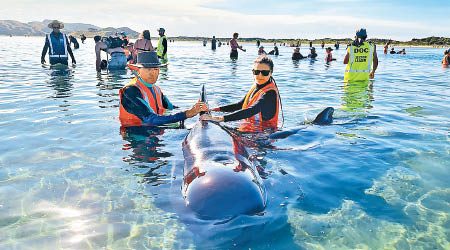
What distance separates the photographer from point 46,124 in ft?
24.9

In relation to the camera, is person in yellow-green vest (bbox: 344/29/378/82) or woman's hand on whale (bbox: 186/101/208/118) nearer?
woman's hand on whale (bbox: 186/101/208/118)

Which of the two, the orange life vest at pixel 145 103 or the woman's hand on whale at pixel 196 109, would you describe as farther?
the orange life vest at pixel 145 103

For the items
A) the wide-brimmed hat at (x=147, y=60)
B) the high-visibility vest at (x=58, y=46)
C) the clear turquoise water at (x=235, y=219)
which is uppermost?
the high-visibility vest at (x=58, y=46)

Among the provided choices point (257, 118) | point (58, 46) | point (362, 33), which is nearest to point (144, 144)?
point (257, 118)

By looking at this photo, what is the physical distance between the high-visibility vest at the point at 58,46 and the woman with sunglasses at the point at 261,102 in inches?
522

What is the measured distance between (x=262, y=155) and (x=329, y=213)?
76.7 inches

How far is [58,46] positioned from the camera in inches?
647

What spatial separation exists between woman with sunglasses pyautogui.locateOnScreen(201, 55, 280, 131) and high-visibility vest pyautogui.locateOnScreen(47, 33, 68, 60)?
522 inches

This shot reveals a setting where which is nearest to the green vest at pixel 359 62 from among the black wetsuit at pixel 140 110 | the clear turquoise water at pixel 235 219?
the clear turquoise water at pixel 235 219

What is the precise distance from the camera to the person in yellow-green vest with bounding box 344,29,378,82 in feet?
40.2

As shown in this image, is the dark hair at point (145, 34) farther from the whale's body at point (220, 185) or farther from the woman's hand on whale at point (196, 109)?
the whale's body at point (220, 185)

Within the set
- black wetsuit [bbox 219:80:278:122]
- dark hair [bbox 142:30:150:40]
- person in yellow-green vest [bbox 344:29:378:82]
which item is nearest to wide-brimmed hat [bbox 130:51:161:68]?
black wetsuit [bbox 219:80:278:122]

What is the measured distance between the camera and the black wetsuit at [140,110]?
228 inches

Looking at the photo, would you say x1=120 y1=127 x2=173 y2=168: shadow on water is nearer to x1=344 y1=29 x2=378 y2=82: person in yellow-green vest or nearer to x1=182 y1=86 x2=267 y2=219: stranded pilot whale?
x1=182 y1=86 x2=267 y2=219: stranded pilot whale
